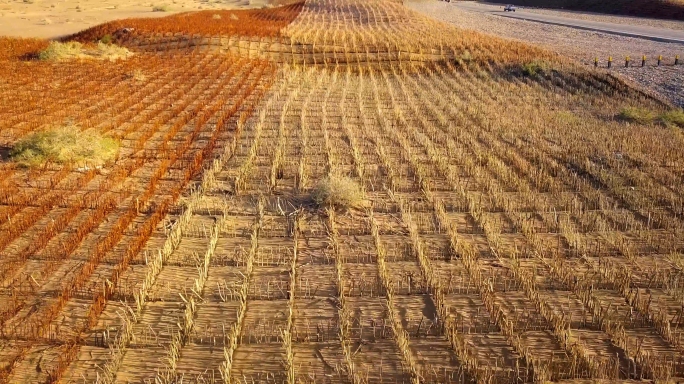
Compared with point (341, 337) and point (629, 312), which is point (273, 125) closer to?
point (341, 337)

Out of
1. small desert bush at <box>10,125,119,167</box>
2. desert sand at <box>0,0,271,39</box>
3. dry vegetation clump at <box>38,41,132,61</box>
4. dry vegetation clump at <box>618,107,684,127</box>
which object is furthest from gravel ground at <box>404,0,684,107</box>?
desert sand at <box>0,0,271,39</box>

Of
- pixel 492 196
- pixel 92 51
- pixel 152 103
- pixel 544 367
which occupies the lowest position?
pixel 544 367

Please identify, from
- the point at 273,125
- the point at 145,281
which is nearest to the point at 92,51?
the point at 273,125

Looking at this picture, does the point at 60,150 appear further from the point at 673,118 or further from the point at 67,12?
the point at 67,12

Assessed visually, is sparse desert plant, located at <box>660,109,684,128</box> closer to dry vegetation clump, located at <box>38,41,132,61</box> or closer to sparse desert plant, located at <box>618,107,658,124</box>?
sparse desert plant, located at <box>618,107,658,124</box>

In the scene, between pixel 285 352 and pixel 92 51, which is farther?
pixel 92 51

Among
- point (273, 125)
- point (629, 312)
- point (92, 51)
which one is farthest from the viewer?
point (92, 51)
